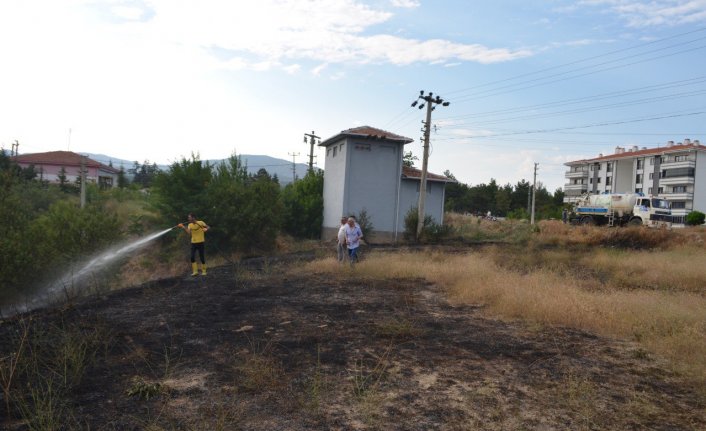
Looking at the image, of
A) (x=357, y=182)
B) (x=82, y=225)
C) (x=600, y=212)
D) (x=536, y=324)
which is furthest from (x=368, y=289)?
(x=600, y=212)

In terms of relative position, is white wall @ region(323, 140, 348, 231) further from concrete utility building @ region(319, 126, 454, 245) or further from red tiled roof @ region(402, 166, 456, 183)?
red tiled roof @ region(402, 166, 456, 183)

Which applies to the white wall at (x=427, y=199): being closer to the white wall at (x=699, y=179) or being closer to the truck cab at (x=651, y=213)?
the truck cab at (x=651, y=213)

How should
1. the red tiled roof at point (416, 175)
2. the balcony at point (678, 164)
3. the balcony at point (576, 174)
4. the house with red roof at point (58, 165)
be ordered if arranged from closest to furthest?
1. the red tiled roof at point (416, 175)
2. the balcony at point (678, 164)
3. the house with red roof at point (58, 165)
4. the balcony at point (576, 174)

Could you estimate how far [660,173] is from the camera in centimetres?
6406

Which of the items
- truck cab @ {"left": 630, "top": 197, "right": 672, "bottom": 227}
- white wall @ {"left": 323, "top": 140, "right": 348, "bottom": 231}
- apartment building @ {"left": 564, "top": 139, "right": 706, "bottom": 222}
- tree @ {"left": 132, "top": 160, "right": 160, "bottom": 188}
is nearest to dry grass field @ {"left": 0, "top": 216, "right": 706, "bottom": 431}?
white wall @ {"left": 323, "top": 140, "right": 348, "bottom": 231}

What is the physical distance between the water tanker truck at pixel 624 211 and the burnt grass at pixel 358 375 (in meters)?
25.1

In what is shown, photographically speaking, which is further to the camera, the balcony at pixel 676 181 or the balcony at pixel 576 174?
the balcony at pixel 576 174

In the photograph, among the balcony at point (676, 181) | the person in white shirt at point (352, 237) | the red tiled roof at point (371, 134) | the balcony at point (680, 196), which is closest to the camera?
the person in white shirt at point (352, 237)

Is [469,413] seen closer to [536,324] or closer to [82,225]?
[536,324]

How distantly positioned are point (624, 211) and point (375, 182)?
53.5ft

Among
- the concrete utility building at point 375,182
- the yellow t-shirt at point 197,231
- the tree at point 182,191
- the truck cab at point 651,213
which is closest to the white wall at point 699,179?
the truck cab at point 651,213

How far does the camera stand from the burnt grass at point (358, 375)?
169 inches

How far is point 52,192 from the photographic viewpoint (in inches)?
1556

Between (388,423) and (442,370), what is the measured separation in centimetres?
159
